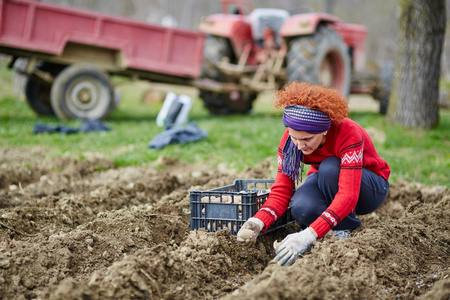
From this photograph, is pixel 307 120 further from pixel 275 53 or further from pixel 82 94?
pixel 275 53

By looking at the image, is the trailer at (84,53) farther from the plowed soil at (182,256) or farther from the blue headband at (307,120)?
the blue headband at (307,120)

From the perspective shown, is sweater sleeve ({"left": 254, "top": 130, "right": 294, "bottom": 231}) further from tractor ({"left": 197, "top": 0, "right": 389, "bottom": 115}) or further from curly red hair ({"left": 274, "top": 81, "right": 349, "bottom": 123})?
tractor ({"left": 197, "top": 0, "right": 389, "bottom": 115})

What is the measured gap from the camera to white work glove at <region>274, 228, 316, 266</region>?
261 centimetres

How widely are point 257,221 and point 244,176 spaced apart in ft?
6.50

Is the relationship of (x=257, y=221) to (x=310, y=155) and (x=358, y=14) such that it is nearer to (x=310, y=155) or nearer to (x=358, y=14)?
(x=310, y=155)

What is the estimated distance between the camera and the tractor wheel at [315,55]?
28.2ft

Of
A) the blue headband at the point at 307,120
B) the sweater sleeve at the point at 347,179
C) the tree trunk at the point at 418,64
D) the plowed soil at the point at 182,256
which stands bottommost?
the plowed soil at the point at 182,256

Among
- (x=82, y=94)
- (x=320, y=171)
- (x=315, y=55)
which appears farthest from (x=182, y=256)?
(x=315, y=55)

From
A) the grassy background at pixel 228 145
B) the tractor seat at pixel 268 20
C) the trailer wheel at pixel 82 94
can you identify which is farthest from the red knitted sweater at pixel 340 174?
the tractor seat at pixel 268 20

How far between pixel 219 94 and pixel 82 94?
351 centimetres

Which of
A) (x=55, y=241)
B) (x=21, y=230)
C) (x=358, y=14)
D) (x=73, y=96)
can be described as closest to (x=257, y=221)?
(x=55, y=241)

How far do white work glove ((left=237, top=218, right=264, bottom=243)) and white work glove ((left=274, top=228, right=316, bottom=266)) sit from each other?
22 cm

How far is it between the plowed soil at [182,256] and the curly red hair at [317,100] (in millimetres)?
781

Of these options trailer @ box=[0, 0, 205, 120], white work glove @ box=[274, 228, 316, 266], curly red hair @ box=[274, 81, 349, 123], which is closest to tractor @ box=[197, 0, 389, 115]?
trailer @ box=[0, 0, 205, 120]
